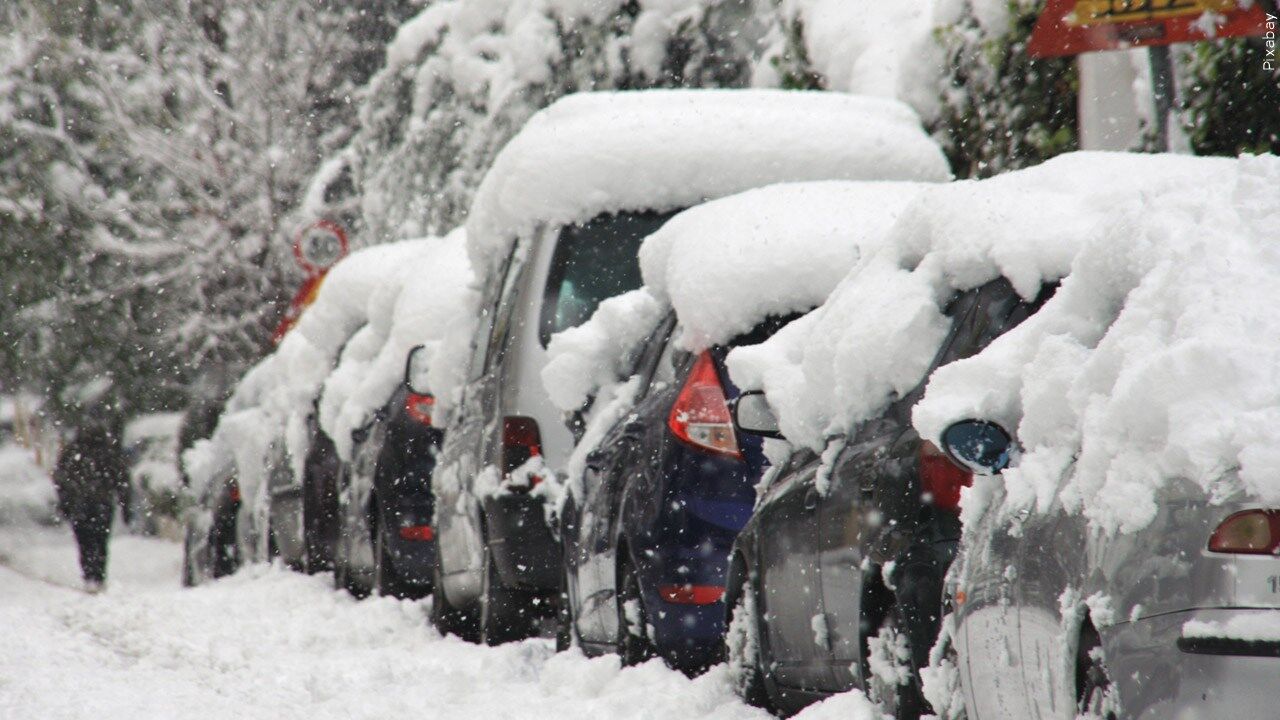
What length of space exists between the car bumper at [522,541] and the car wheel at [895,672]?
3810mm

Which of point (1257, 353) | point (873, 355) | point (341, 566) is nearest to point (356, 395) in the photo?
point (341, 566)

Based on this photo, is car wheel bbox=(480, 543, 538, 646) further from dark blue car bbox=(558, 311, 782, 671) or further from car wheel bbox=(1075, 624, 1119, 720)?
car wheel bbox=(1075, 624, 1119, 720)

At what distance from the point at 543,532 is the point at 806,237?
253cm

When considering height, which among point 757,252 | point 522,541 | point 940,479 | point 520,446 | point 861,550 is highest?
point 757,252

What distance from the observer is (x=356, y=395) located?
1230 centimetres

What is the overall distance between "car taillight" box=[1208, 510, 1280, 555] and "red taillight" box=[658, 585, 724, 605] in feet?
11.6

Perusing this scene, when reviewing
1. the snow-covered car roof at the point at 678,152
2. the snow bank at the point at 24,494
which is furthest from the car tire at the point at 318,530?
the snow bank at the point at 24,494

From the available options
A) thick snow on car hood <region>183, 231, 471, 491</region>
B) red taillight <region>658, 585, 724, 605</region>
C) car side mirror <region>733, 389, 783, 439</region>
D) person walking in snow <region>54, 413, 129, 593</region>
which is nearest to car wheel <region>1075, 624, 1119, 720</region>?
car side mirror <region>733, 389, 783, 439</region>

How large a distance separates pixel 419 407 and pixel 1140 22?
5.26m

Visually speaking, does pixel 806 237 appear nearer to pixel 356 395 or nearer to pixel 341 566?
pixel 356 395

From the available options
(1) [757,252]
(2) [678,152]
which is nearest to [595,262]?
(2) [678,152]

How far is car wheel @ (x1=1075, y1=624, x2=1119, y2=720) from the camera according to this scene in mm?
3541

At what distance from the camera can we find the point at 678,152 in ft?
30.0

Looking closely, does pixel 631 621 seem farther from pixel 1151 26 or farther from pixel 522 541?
pixel 1151 26
